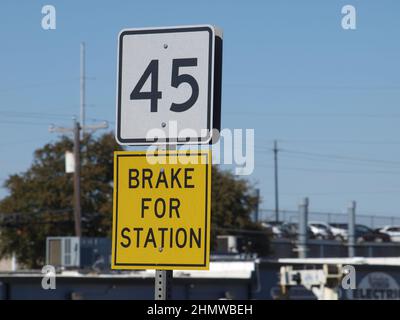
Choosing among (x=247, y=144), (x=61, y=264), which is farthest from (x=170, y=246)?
(x=61, y=264)

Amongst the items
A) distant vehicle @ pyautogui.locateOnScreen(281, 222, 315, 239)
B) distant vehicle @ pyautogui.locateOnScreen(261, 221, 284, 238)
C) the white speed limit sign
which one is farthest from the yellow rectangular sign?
distant vehicle @ pyautogui.locateOnScreen(281, 222, 315, 239)

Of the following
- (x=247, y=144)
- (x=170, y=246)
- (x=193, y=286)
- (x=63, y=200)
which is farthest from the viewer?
(x=63, y=200)

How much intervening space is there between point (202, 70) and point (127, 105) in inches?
19.5

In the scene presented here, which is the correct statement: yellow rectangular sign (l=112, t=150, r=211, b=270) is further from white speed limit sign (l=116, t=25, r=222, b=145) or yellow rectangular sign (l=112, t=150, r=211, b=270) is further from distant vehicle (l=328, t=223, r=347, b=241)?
distant vehicle (l=328, t=223, r=347, b=241)

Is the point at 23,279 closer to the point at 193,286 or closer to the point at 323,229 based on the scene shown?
the point at 193,286

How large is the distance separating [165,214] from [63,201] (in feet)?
209

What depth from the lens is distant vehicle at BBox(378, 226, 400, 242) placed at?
74312 mm

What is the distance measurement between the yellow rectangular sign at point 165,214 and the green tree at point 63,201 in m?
60.8

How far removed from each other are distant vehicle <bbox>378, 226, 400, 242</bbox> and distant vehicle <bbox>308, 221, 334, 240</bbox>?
390 cm

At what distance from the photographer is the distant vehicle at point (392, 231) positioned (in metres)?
74.3

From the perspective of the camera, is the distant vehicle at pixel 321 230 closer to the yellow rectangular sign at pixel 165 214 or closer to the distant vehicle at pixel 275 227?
the distant vehicle at pixel 275 227

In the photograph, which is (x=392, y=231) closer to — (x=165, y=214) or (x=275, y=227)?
(x=275, y=227)

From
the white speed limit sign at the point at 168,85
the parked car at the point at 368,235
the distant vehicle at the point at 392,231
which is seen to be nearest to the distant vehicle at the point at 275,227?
the parked car at the point at 368,235
